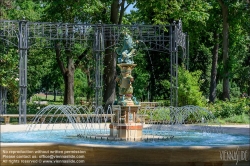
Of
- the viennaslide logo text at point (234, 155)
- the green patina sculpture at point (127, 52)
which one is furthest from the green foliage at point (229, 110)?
the viennaslide logo text at point (234, 155)

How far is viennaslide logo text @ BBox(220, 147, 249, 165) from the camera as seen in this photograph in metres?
9.28

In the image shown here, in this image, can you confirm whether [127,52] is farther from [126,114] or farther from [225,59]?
[225,59]

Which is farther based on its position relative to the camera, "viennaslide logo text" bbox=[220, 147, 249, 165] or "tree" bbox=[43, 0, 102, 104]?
"tree" bbox=[43, 0, 102, 104]

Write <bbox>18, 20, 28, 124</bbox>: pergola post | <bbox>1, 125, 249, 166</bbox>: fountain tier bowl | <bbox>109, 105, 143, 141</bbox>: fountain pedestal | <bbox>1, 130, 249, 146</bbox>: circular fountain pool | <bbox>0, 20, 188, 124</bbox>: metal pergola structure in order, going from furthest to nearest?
<bbox>0, 20, 188, 124</bbox>: metal pergola structure
<bbox>18, 20, 28, 124</bbox>: pergola post
<bbox>109, 105, 143, 141</bbox>: fountain pedestal
<bbox>1, 130, 249, 146</bbox>: circular fountain pool
<bbox>1, 125, 249, 166</bbox>: fountain tier bowl

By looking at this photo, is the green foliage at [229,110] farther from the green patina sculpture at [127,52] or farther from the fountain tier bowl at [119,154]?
the fountain tier bowl at [119,154]

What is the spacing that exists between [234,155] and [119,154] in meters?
2.30

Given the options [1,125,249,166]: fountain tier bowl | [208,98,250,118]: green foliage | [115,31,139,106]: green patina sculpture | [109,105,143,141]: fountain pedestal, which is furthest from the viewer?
[208,98,250,118]: green foliage

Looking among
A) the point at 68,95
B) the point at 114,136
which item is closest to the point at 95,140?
the point at 114,136

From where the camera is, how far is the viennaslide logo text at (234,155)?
928cm

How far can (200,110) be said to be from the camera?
2069 centimetres

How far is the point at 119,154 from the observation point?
9.09 metres

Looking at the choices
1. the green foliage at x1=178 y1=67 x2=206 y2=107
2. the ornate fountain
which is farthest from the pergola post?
the green foliage at x1=178 y1=67 x2=206 y2=107

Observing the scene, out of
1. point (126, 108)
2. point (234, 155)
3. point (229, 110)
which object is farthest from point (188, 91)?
point (234, 155)

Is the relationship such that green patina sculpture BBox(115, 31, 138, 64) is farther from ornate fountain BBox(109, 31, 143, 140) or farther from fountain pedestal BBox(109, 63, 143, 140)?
fountain pedestal BBox(109, 63, 143, 140)
